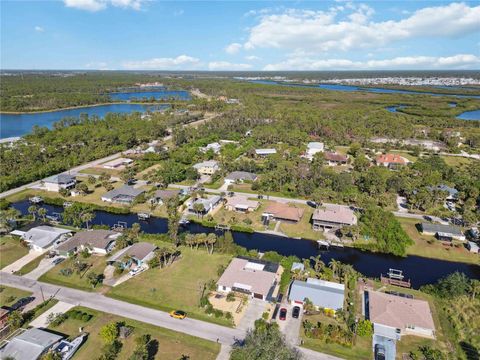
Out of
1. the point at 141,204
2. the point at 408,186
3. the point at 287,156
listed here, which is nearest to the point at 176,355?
the point at 141,204

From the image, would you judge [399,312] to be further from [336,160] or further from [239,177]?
[336,160]

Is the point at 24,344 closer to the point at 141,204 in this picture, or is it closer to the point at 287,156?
the point at 141,204

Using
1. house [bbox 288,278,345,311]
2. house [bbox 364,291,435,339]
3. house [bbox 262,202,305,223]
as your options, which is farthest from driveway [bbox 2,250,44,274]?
house [bbox 364,291,435,339]

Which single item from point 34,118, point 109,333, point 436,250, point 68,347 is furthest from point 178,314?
point 34,118

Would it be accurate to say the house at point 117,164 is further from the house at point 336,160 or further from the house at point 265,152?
the house at point 336,160

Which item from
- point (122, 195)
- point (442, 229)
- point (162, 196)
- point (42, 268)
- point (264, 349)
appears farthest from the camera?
point (122, 195)

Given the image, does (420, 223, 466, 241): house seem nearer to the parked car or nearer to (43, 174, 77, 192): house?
the parked car

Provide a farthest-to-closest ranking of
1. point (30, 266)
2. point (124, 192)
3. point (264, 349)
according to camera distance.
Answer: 1. point (124, 192)
2. point (30, 266)
3. point (264, 349)
